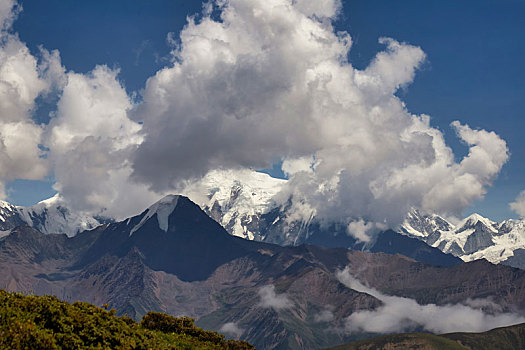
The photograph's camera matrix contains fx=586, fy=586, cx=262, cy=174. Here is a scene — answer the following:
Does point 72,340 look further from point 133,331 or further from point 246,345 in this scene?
point 246,345

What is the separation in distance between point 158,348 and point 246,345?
43657mm

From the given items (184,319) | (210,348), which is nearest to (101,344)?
(210,348)

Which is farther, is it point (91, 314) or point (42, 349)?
point (91, 314)

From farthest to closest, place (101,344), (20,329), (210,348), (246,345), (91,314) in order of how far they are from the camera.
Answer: (246,345)
(210,348)
(91,314)
(101,344)
(20,329)

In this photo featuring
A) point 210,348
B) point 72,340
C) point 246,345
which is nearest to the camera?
point 72,340

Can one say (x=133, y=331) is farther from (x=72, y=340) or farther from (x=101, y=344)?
(x=72, y=340)

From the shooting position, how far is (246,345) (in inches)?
4560

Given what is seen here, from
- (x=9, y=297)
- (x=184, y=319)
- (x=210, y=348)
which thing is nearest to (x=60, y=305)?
(x=9, y=297)

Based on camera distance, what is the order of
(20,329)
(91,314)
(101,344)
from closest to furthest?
(20,329)
(101,344)
(91,314)

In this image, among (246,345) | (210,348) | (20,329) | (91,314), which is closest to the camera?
(20,329)

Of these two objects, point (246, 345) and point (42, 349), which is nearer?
point (42, 349)

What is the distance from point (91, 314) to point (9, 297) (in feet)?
36.9

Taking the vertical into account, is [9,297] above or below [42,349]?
above

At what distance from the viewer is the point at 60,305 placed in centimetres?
6819
